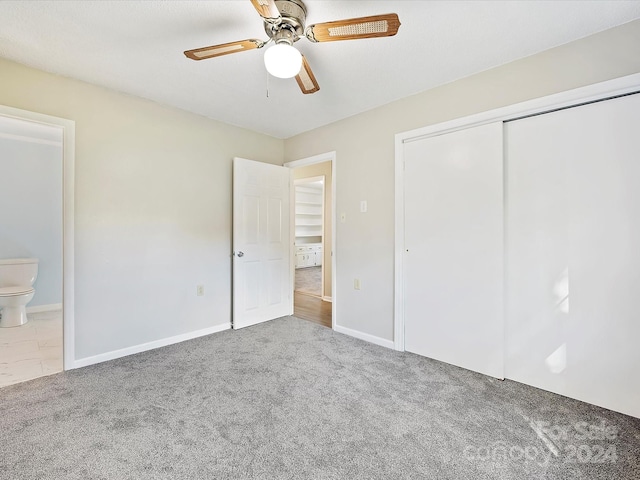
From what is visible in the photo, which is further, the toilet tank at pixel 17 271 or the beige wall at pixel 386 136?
the toilet tank at pixel 17 271

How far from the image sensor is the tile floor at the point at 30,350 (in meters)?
2.40

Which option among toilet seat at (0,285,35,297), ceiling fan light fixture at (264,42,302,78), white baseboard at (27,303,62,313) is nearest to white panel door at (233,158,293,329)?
ceiling fan light fixture at (264,42,302,78)

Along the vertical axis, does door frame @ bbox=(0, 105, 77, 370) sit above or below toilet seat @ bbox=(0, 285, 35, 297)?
above

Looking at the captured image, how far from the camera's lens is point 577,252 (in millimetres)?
2016

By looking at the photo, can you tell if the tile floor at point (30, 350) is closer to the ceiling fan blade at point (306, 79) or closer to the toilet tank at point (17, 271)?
the toilet tank at point (17, 271)

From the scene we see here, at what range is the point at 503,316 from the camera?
7.59 feet

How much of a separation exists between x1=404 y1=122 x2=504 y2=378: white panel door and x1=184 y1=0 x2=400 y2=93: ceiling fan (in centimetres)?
139

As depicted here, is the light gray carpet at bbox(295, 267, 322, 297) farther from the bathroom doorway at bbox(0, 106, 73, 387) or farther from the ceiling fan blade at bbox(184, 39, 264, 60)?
the ceiling fan blade at bbox(184, 39, 264, 60)

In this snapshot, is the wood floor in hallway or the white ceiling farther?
the wood floor in hallway

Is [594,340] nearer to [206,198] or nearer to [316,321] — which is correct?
[316,321]

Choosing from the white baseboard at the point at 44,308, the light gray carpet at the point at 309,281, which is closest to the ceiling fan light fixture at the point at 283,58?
the light gray carpet at the point at 309,281

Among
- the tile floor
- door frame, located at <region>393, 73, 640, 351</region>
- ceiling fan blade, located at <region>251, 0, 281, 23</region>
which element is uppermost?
ceiling fan blade, located at <region>251, 0, 281, 23</region>

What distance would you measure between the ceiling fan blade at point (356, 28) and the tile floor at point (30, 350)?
3159 millimetres

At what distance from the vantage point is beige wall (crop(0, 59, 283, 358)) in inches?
98.0
